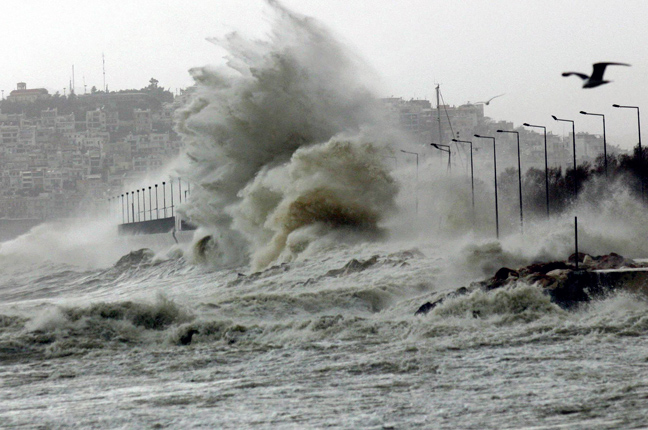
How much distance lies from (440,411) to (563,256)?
2024cm

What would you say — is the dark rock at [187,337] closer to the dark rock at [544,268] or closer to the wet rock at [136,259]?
the dark rock at [544,268]

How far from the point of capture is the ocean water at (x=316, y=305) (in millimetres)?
15742

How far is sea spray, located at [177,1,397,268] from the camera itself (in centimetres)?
4638

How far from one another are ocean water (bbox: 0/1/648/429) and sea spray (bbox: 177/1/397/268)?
0.10 m

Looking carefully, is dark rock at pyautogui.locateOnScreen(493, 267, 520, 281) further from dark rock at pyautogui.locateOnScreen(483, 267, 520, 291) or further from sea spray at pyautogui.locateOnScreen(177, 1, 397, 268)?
sea spray at pyautogui.locateOnScreen(177, 1, 397, 268)

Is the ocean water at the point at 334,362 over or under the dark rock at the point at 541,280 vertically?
under

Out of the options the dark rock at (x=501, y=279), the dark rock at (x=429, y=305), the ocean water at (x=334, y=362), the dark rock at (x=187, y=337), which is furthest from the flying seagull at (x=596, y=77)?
the dark rock at (x=501, y=279)

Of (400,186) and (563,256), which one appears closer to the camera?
(563,256)

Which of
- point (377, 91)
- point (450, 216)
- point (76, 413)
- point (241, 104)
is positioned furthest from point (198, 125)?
point (76, 413)

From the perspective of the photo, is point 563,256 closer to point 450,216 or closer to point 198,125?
point 450,216

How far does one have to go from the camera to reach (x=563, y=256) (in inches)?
1353

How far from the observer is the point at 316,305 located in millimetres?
27328

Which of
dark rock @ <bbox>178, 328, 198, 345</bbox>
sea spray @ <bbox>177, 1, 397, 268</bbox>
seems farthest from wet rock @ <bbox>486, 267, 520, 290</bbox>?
sea spray @ <bbox>177, 1, 397, 268</bbox>

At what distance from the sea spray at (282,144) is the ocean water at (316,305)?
0.10 m
